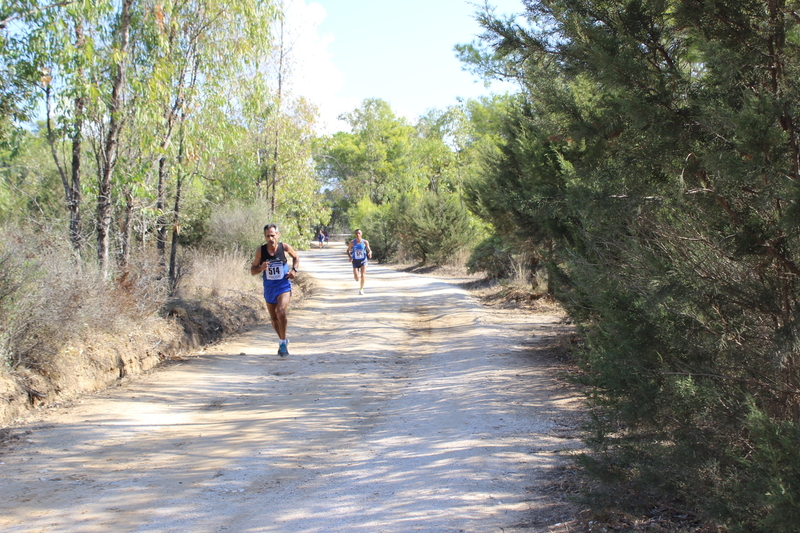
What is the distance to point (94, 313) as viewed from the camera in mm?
8250

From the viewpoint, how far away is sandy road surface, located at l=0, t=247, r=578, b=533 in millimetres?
3988

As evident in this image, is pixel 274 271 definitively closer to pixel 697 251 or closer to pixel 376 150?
pixel 697 251

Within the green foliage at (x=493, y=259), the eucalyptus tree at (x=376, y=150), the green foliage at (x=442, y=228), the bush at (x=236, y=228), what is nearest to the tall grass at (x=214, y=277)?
the bush at (x=236, y=228)

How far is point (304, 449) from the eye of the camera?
5.46 meters

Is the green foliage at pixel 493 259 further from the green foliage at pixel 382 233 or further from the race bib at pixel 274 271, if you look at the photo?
the green foliage at pixel 382 233

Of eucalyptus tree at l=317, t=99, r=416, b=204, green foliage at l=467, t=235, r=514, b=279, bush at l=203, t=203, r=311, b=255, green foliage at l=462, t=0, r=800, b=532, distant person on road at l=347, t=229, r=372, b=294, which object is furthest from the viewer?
eucalyptus tree at l=317, t=99, r=416, b=204

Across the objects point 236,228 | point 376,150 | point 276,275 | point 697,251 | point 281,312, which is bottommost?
point 281,312

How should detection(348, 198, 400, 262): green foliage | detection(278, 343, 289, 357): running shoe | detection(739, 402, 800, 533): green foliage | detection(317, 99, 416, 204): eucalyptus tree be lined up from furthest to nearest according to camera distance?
detection(317, 99, 416, 204): eucalyptus tree, detection(348, 198, 400, 262): green foliage, detection(278, 343, 289, 357): running shoe, detection(739, 402, 800, 533): green foliage

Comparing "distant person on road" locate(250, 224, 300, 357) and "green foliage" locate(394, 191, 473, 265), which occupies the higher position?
"green foliage" locate(394, 191, 473, 265)

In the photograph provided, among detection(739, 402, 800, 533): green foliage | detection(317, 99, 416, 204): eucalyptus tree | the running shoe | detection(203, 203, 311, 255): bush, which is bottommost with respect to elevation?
the running shoe

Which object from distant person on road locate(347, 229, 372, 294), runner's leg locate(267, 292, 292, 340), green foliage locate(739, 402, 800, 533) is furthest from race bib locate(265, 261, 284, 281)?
distant person on road locate(347, 229, 372, 294)

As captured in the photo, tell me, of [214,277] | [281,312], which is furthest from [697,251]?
[214,277]

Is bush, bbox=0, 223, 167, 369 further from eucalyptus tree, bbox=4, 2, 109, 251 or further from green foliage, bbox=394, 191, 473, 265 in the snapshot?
→ green foliage, bbox=394, 191, 473, 265

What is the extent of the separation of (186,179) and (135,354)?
5.86 metres
